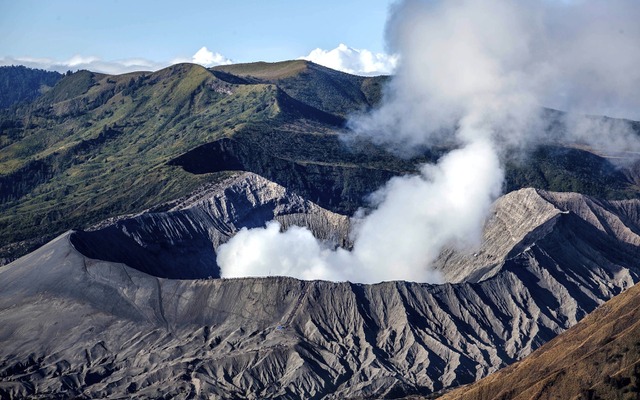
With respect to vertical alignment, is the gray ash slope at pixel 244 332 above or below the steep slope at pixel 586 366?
above

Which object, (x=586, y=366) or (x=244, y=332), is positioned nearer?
(x=586, y=366)

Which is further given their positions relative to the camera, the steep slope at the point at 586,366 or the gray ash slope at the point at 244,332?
the gray ash slope at the point at 244,332

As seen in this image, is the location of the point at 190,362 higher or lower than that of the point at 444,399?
higher

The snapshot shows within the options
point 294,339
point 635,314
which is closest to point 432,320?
point 294,339

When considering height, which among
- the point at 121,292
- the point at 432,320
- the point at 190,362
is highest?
→ the point at 121,292

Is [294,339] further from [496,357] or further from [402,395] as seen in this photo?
[496,357]
